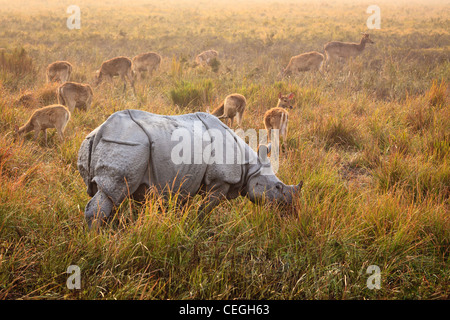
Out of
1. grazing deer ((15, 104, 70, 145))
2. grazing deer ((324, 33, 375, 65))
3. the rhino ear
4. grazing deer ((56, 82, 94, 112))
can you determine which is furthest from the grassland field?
grazing deer ((324, 33, 375, 65))

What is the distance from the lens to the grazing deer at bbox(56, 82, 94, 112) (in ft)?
26.1

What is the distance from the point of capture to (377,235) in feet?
11.7

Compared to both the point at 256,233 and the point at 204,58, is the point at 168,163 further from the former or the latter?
the point at 204,58

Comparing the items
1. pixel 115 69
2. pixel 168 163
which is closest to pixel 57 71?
pixel 115 69

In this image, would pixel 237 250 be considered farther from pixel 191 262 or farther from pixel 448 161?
pixel 448 161

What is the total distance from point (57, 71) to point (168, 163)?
833 centimetres

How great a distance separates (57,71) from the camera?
33.5ft

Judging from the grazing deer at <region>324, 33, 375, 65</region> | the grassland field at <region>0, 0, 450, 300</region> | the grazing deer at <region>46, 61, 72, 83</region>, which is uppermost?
the grazing deer at <region>324, 33, 375, 65</region>

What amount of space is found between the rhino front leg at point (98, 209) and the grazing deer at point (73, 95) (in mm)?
5515

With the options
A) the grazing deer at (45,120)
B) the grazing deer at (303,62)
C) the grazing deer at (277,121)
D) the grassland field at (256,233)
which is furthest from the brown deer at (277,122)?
the grazing deer at (303,62)

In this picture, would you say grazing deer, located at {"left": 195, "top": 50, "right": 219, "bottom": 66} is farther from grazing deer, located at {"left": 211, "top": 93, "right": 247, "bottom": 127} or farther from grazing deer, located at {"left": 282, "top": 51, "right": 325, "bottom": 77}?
grazing deer, located at {"left": 211, "top": 93, "right": 247, "bottom": 127}

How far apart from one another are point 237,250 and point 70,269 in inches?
53.5

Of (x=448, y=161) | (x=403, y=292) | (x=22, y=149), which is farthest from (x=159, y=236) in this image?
(x=448, y=161)

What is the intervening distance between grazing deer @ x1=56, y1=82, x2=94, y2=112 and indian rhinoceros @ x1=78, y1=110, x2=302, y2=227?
5.15 meters
